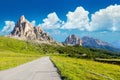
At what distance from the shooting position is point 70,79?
24172 millimetres

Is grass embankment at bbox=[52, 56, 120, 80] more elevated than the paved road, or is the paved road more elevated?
the paved road

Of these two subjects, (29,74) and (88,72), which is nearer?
(29,74)

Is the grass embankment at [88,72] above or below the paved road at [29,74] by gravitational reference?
below

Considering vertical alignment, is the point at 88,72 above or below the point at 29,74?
below

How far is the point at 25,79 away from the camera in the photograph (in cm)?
2427

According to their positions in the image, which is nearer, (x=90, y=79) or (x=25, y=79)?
(x=25, y=79)

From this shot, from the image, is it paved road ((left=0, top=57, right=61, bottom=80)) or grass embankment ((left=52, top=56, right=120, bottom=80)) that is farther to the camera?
grass embankment ((left=52, top=56, right=120, bottom=80))

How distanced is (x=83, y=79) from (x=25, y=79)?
18.9 ft

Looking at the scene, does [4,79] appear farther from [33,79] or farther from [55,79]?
[55,79]

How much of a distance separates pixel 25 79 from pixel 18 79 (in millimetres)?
786

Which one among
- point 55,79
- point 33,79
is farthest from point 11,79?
point 55,79

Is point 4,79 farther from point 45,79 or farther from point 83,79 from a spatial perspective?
point 83,79

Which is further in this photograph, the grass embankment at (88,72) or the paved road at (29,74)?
the grass embankment at (88,72)

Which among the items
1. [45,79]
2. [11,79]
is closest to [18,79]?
[11,79]
